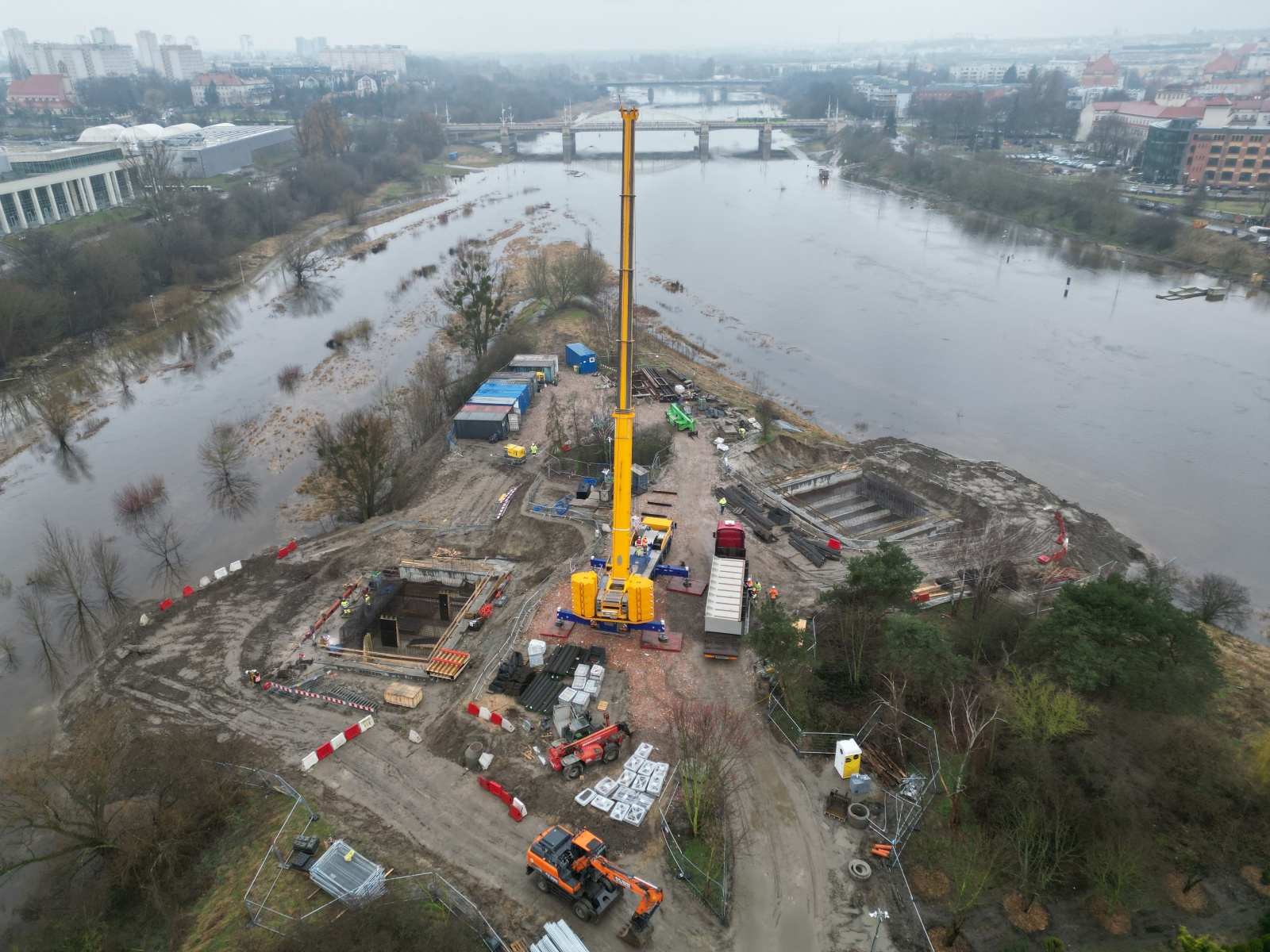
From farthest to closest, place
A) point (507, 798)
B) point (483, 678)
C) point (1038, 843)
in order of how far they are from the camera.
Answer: point (483, 678) < point (507, 798) < point (1038, 843)

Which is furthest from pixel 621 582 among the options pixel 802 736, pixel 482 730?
pixel 802 736

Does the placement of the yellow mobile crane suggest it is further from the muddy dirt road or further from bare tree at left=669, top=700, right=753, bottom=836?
bare tree at left=669, top=700, right=753, bottom=836

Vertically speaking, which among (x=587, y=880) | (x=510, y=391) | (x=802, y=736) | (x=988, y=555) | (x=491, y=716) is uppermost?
(x=988, y=555)

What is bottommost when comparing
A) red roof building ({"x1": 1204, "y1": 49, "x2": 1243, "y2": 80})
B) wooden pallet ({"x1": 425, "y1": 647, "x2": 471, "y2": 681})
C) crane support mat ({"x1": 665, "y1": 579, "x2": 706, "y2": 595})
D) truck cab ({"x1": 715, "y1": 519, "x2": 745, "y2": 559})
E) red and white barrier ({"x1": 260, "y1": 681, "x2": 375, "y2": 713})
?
red and white barrier ({"x1": 260, "y1": 681, "x2": 375, "y2": 713})

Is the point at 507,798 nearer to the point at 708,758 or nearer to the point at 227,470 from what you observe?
the point at 708,758

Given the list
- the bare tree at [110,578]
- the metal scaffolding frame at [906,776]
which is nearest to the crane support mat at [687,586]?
the metal scaffolding frame at [906,776]

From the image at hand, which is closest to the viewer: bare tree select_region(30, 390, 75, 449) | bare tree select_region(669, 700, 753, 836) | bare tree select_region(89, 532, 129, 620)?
bare tree select_region(669, 700, 753, 836)

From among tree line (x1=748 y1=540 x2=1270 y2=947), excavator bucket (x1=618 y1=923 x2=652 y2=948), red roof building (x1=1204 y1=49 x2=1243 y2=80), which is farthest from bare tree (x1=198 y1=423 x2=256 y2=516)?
red roof building (x1=1204 y1=49 x2=1243 y2=80)

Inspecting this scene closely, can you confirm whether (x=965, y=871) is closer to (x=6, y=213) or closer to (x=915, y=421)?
(x=915, y=421)
